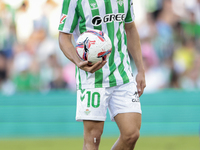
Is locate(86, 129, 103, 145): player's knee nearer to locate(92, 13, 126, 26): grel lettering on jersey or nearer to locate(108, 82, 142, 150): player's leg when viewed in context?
locate(108, 82, 142, 150): player's leg

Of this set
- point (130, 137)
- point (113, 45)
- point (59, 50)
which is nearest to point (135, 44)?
point (113, 45)

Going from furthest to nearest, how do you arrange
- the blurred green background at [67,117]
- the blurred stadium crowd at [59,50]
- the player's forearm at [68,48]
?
the blurred stadium crowd at [59,50] < the blurred green background at [67,117] < the player's forearm at [68,48]

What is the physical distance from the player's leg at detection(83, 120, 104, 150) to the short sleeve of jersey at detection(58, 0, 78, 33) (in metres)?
0.98

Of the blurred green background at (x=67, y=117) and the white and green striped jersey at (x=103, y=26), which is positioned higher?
the white and green striped jersey at (x=103, y=26)

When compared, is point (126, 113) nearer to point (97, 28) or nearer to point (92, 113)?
point (92, 113)

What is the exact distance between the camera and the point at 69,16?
13.9 feet

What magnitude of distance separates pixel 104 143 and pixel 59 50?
3463mm

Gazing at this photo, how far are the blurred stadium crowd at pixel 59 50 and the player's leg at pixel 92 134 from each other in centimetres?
596

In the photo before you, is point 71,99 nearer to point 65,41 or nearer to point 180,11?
point 180,11

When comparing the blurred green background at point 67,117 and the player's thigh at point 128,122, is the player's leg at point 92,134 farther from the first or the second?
the blurred green background at point 67,117

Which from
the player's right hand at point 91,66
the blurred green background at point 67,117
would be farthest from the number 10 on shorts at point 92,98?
the blurred green background at point 67,117

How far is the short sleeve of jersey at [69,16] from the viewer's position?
13.8ft

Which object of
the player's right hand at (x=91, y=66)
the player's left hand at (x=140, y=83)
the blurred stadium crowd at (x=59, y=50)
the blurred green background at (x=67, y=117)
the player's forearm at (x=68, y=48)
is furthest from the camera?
the blurred stadium crowd at (x=59, y=50)

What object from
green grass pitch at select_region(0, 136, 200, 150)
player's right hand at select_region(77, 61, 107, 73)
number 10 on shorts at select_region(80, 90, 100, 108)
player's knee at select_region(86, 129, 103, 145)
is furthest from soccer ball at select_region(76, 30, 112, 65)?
green grass pitch at select_region(0, 136, 200, 150)
